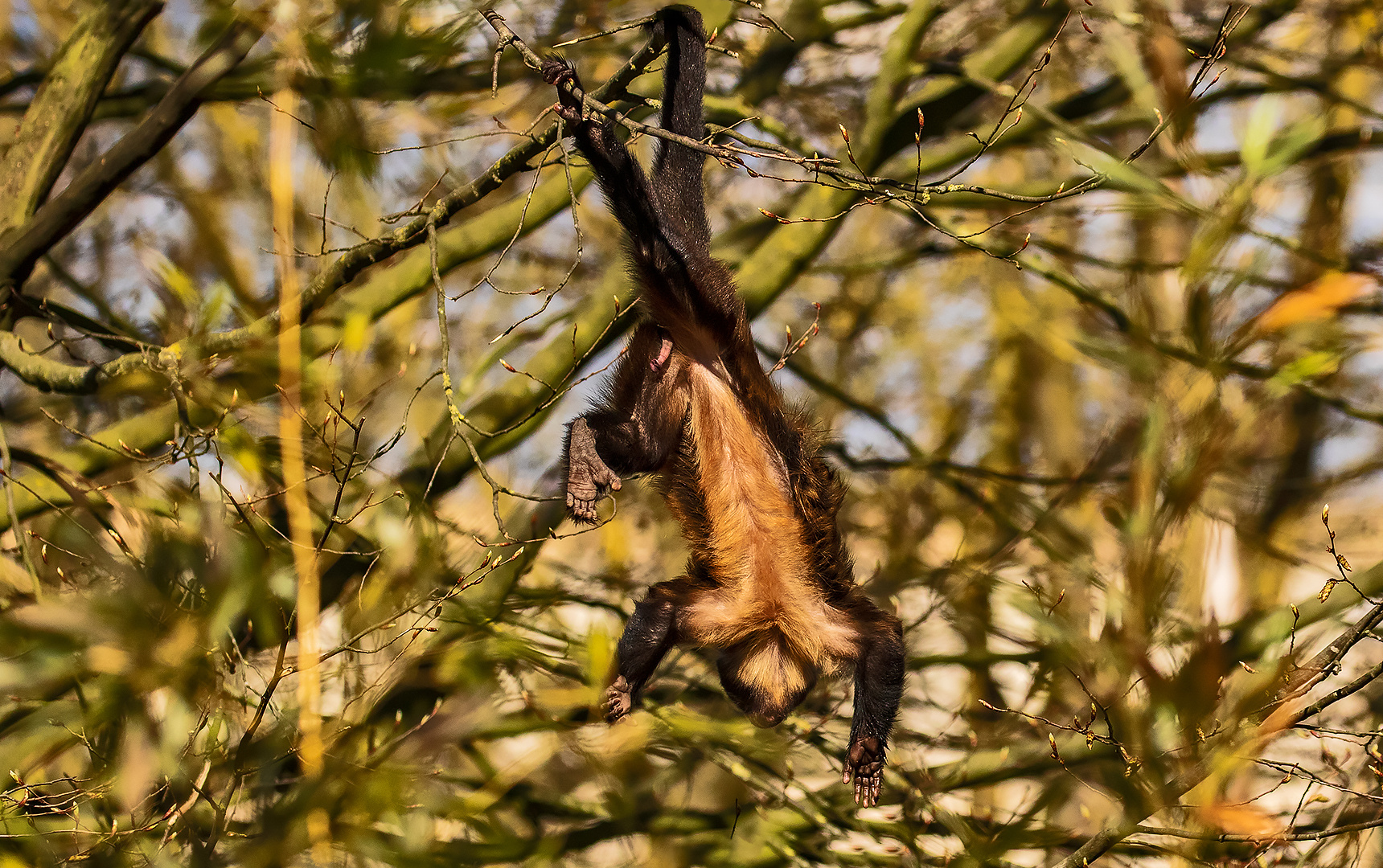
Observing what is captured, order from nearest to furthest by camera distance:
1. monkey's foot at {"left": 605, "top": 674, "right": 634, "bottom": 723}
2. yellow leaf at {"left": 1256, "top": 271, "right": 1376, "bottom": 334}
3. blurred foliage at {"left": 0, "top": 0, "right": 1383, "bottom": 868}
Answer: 1. blurred foliage at {"left": 0, "top": 0, "right": 1383, "bottom": 868}
2. monkey's foot at {"left": 605, "top": 674, "right": 634, "bottom": 723}
3. yellow leaf at {"left": 1256, "top": 271, "right": 1376, "bottom": 334}

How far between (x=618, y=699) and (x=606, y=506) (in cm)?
215

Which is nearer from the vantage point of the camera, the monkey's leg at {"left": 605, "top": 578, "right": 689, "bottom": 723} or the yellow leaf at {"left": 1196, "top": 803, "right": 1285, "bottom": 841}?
the yellow leaf at {"left": 1196, "top": 803, "right": 1285, "bottom": 841}

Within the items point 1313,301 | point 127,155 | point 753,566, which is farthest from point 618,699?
point 1313,301

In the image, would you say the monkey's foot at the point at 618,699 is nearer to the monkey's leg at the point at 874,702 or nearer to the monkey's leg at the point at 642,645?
the monkey's leg at the point at 642,645

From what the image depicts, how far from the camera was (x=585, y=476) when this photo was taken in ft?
10.9

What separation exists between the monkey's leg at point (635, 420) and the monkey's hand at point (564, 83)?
3.34 ft

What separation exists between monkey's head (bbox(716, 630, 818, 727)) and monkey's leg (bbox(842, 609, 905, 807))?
0.24m

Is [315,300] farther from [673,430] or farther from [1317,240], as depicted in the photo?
[1317,240]

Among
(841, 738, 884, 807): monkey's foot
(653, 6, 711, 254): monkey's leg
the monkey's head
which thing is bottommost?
(841, 738, 884, 807): monkey's foot

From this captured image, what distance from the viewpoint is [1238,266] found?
3.85 meters

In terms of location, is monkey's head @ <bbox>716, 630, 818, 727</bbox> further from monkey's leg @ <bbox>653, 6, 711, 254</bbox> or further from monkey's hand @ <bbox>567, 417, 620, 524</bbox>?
monkey's leg @ <bbox>653, 6, 711, 254</bbox>

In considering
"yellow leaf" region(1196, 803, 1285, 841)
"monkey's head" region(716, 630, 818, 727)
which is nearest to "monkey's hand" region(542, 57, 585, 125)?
"monkey's head" region(716, 630, 818, 727)

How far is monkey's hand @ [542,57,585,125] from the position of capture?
2555mm

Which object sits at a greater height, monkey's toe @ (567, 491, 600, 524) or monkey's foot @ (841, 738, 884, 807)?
monkey's toe @ (567, 491, 600, 524)
